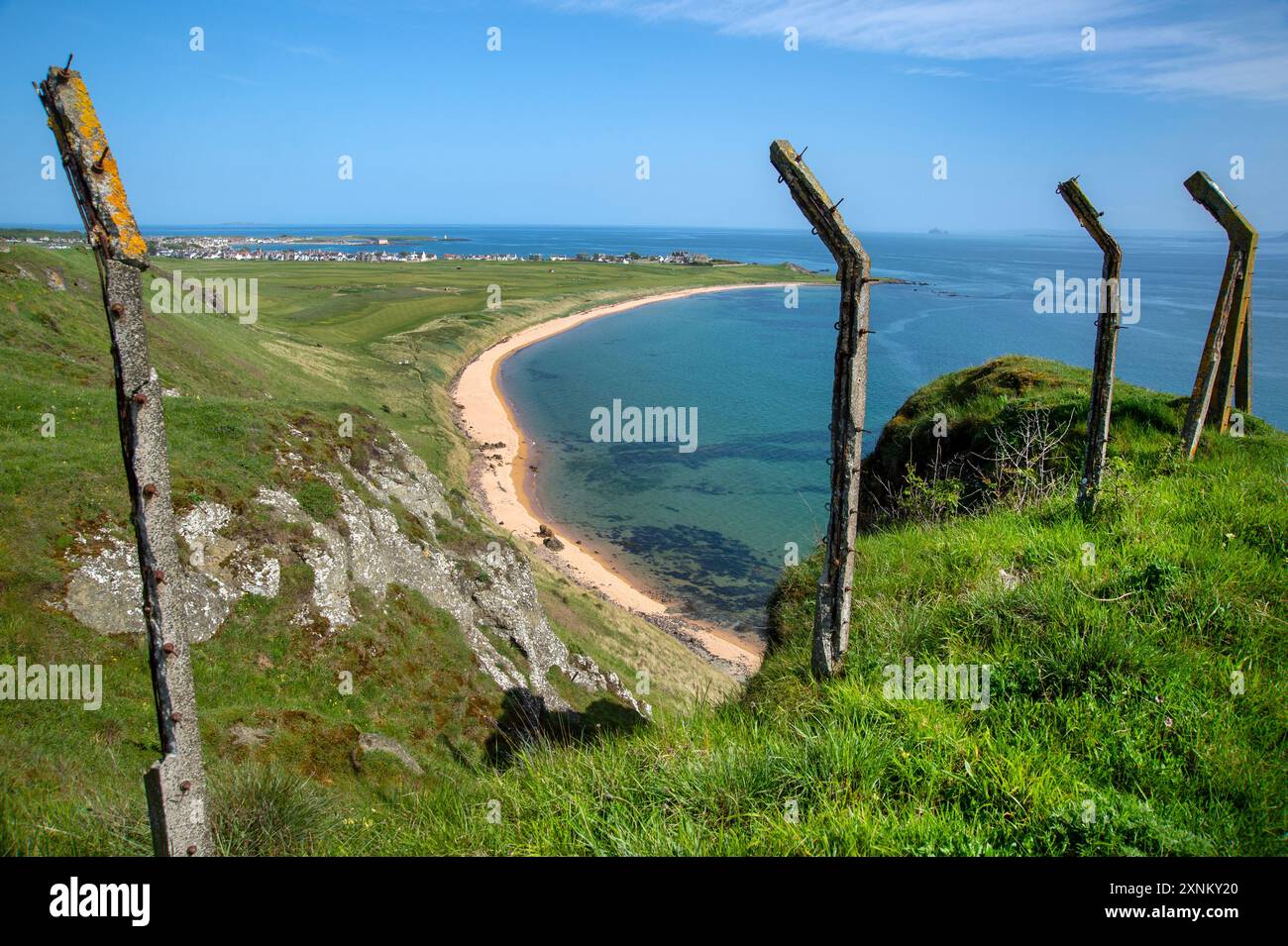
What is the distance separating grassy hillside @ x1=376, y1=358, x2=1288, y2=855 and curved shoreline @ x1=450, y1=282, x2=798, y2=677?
10739 mm

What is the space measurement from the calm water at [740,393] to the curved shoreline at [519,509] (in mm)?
1390

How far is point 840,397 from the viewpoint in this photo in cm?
664

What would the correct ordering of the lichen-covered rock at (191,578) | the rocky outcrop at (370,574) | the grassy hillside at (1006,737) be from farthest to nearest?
the rocky outcrop at (370,574) → the lichen-covered rock at (191,578) → the grassy hillside at (1006,737)

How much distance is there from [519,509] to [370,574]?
978 inches

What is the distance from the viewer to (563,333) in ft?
344

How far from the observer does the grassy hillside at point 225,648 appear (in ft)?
21.8

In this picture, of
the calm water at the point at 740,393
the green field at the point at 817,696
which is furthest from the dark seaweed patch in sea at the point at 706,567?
the green field at the point at 817,696

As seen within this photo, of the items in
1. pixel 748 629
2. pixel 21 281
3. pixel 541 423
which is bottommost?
pixel 748 629

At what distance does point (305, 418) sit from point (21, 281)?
17.5 metres

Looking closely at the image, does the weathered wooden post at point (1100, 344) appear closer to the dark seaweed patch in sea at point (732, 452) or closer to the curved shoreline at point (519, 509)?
the curved shoreline at point (519, 509)
